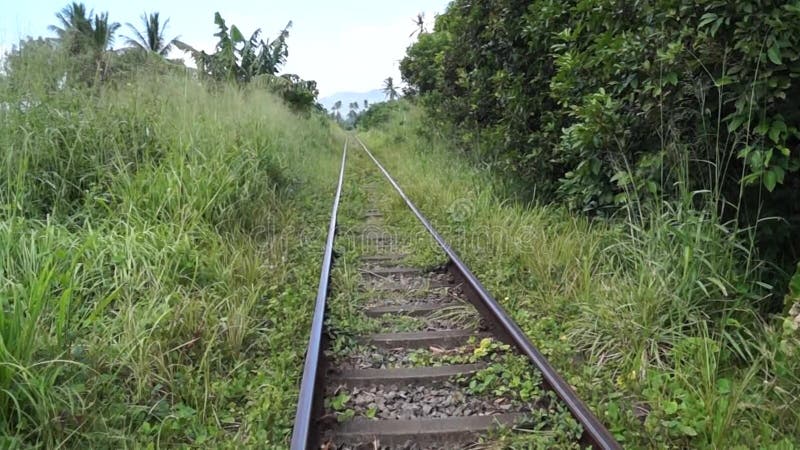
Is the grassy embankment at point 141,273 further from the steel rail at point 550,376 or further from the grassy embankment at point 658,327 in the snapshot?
the grassy embankment at point 658,327

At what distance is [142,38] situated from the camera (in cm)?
2889

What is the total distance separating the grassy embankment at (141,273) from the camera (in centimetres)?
233

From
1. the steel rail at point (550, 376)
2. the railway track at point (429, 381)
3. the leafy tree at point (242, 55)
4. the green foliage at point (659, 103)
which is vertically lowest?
the railway track at point (429, 381)

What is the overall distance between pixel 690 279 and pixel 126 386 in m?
3.18

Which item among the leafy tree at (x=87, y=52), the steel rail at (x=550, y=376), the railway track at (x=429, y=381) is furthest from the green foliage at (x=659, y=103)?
the leafy tree at (x=87, y=52)

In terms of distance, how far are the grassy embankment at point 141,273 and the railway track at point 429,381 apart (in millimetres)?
207

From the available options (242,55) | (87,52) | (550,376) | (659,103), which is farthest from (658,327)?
(242,55)

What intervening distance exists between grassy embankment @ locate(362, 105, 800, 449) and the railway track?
24 centimetres

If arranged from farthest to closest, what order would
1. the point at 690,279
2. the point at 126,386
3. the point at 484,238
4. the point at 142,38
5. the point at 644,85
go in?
the point at 142,38 < the point at 484,238 < the point at 644,85 < the point at 690,279 < the point at 126,386

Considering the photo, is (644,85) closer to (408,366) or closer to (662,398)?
(662,398)

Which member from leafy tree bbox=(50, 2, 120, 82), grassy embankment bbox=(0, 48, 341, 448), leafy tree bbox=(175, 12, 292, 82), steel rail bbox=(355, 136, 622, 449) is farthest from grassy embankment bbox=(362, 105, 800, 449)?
leafy tree bbox=(175, 12, 292, 82)

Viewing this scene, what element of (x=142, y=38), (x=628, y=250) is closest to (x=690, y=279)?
(x=628, y=250)

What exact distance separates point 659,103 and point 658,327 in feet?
5.07

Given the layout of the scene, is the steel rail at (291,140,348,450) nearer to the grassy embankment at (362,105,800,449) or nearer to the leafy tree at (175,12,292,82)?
the grassy embankment at (362,105,800,449)
